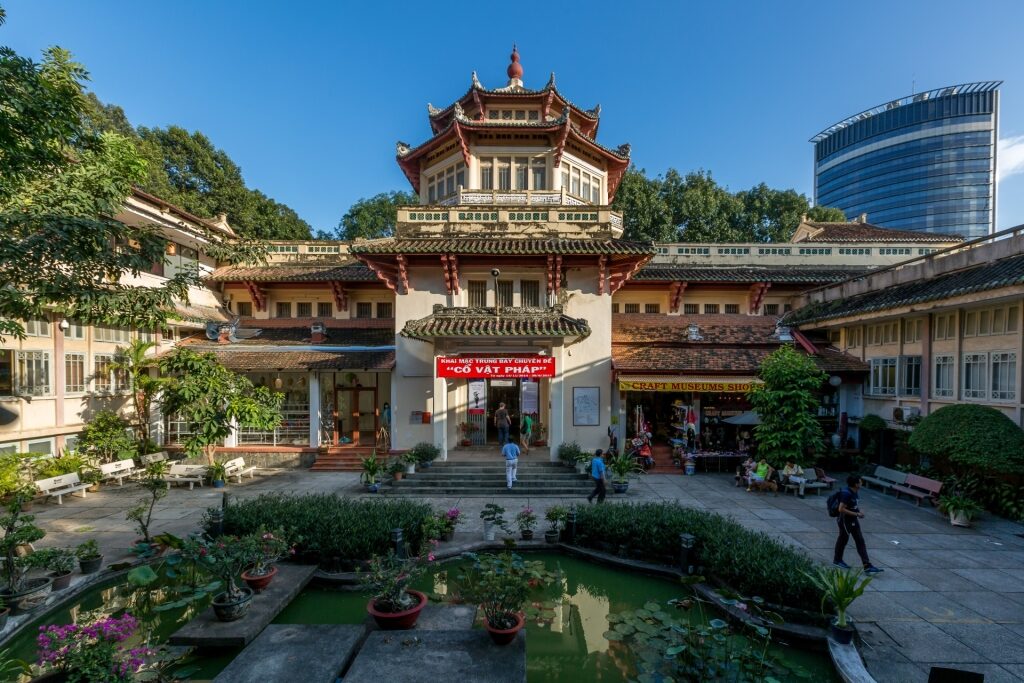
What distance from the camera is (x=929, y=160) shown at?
105 metres

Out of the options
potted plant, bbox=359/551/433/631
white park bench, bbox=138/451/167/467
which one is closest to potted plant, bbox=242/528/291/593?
potted plant, bbox=359/551/433/631

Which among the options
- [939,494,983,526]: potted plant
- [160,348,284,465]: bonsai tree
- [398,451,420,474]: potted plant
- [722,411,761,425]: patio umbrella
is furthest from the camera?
[722,411,761,425]: patio umbrella

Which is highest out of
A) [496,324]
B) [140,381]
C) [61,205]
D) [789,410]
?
[61,205]

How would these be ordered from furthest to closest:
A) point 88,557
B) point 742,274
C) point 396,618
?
point 742,274 < point 88,557 < point 396,618

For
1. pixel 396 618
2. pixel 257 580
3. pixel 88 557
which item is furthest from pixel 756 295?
pixel 88 557

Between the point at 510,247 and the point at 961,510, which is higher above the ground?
the point at 510,247

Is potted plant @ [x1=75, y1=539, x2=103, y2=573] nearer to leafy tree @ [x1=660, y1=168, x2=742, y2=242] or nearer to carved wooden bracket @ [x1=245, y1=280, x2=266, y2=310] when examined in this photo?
carved wooden bracket @ [x1=245, y1=280, x2=266, y2=310]

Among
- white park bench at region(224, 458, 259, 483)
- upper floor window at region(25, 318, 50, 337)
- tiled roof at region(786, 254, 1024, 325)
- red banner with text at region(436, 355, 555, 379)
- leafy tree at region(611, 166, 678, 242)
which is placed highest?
leafy tree at region(611, 166, 678, 242)

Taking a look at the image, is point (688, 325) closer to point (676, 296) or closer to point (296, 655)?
point (676, 296)

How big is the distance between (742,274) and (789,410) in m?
8.91

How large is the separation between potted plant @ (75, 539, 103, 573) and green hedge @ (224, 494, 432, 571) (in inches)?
84.7

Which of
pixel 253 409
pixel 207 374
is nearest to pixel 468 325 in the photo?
Result: pixel 253 409

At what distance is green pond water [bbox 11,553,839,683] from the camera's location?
6441 millimetres

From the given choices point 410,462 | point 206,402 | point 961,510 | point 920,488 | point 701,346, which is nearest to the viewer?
point 961,510
